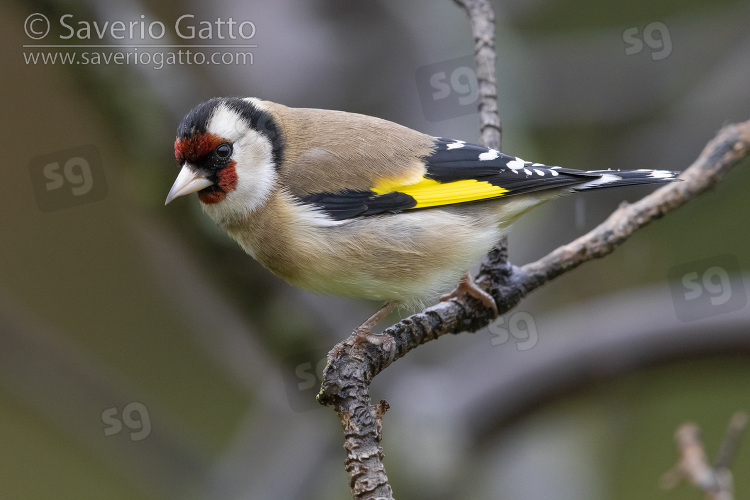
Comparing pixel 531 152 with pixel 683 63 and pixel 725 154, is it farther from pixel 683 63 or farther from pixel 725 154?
pixel 725 154

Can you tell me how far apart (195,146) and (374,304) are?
1543mm

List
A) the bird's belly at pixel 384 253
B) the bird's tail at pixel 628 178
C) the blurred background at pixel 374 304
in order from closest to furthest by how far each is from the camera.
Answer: the bird's tail at pixel 628 178
the bird's belly at pixel 384 253
the blurred background at pixel 374 304

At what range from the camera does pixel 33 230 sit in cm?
672

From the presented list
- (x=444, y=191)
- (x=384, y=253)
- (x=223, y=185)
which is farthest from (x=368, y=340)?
(x=223, y=185)

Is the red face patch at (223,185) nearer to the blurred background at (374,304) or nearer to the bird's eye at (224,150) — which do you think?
the bird's eye at (224,150)

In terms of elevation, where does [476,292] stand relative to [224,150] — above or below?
below

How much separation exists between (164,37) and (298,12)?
37.4 inches

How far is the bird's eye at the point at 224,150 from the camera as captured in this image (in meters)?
3.07

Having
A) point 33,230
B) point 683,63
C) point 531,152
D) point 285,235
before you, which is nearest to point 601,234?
point 285,235

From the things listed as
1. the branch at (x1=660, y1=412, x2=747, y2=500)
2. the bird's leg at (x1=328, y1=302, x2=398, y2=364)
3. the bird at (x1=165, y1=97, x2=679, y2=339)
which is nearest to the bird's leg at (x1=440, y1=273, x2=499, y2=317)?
the bird at (x1=165, y1=97, x2=679, y2=339)

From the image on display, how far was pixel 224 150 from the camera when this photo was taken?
10.2 feet

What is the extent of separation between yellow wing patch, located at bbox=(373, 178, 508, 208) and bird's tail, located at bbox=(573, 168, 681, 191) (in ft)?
1.08

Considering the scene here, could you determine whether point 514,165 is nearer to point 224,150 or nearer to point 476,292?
point 476,292

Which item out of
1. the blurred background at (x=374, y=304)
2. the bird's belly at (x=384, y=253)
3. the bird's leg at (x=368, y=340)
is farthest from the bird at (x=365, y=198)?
the blurred background at (x=374, y=304)
